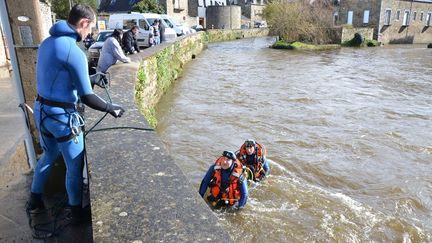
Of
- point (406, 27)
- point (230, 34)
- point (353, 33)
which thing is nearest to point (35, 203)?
point (353, 33)

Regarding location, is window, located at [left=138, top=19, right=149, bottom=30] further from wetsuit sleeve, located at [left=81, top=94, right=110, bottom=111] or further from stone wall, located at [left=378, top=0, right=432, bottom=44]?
stone wall, located at [left=378, top=0, right=432, bottom=44]

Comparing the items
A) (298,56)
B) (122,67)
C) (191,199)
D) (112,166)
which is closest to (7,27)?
(112,166)

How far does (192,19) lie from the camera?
2076 inches

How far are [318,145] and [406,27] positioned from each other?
143ft

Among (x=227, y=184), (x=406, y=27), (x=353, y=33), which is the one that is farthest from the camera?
(x=406, y=27)

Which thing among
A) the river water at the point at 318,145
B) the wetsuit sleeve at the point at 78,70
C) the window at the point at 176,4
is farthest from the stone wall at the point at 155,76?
the window at the point at 176,4

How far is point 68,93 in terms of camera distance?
9.95ft

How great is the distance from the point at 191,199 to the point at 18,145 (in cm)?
506

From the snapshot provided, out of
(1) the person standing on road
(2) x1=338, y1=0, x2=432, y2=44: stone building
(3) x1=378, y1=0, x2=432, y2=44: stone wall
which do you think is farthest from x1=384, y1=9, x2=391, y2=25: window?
(1) the person standing on road

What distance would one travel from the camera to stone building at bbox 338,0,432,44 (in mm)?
42125

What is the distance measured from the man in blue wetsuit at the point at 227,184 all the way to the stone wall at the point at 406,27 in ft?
138

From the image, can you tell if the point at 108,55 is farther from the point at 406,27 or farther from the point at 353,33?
the point at 406,27

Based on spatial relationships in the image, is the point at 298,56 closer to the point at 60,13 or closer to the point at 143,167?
the point at 60,13

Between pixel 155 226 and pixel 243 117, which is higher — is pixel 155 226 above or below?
above
